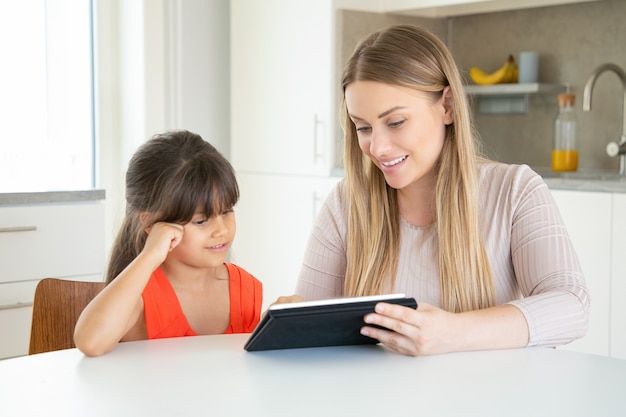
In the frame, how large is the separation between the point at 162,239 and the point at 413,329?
0.52m

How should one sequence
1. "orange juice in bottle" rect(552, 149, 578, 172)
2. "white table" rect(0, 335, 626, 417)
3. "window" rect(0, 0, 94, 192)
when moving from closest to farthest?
1. "white table" rect(0, 335, 626, 417)
2. "orange juice in bottle" rect(552, 149, 578, 172)
3. "window" rect(0, 0, 94, 192)

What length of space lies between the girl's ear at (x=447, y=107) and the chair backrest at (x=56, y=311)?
2.48 feet

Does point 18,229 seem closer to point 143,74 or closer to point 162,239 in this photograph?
point 162,239

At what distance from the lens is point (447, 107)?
1.70 meters

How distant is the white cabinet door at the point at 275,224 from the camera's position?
3619 mm

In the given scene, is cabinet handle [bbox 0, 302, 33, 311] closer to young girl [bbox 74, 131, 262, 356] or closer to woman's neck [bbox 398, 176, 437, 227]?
young girl [bbox 74, 131, 262, 356]

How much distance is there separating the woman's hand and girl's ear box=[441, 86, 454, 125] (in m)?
0.43

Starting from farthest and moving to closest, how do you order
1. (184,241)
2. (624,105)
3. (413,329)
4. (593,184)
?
(624,105), (593,184), (184,241), (413,329)

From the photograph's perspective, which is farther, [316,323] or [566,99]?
[566,99]

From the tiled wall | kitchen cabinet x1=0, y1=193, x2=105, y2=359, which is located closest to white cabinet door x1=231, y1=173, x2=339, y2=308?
the tiled wall

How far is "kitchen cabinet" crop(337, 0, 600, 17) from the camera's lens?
3.38 metres

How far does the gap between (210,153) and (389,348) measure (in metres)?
0.64

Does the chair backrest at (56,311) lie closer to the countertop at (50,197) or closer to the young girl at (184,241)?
the young girl at (184,241)

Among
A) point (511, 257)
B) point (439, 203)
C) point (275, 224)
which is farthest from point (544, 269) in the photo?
point (275, 224)
